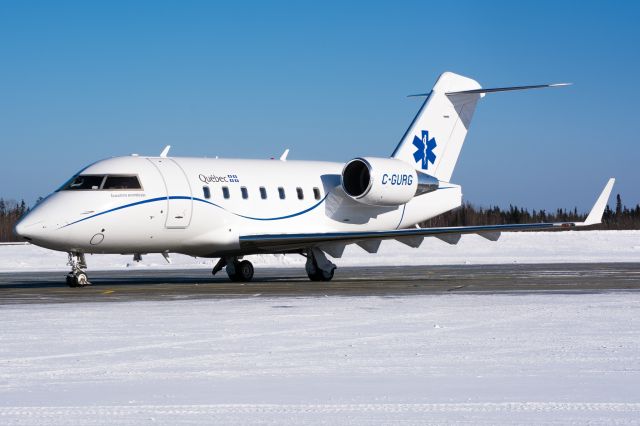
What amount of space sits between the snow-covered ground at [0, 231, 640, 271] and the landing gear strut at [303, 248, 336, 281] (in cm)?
1218

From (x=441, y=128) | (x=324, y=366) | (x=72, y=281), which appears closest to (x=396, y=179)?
(x=441, y=128)

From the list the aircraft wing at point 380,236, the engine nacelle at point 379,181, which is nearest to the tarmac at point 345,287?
the aircraft wing at point 380,236

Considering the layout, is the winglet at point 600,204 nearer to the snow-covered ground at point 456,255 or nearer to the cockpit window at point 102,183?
the cockpit window at point 102,183

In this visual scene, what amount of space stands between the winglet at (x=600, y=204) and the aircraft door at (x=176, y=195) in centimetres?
1008

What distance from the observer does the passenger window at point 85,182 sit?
2361cm

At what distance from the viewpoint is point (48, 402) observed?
24.4ft

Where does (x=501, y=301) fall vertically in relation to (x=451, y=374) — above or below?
below

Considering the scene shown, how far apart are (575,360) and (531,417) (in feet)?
9.52

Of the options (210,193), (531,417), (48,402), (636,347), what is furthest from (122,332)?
(210,193)

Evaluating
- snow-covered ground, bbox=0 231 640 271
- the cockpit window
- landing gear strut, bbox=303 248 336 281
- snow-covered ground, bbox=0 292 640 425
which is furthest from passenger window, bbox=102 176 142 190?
snow-covered ground, bbox=0 231 640 271

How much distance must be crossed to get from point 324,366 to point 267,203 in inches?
705

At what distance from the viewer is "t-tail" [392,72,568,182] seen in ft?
99.5

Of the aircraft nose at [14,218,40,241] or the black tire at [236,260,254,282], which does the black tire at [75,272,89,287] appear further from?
the black tire at [236,260,254,282]

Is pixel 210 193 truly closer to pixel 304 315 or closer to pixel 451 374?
pixel 304 315
